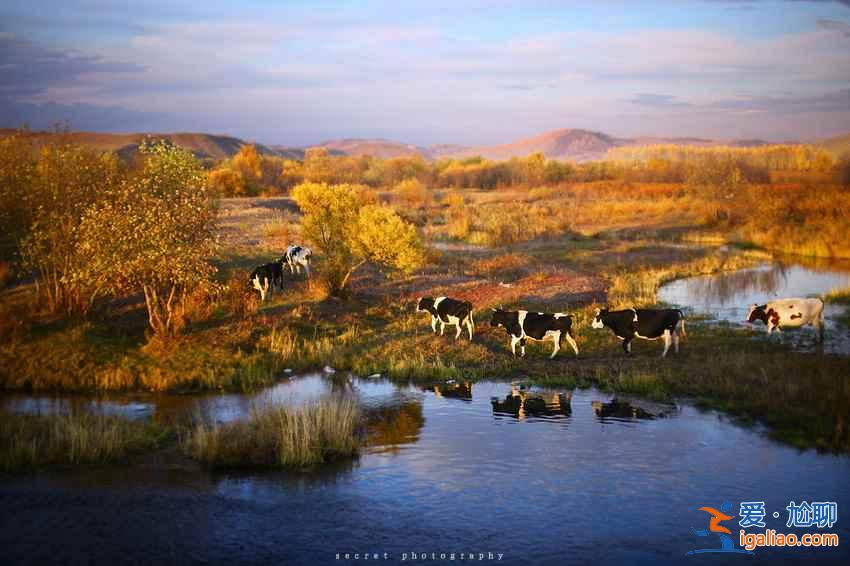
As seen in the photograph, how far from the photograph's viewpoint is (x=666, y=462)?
43.5 feet

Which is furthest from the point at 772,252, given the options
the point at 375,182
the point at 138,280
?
Result: the point at 375,182

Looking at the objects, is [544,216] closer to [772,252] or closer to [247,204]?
[772,252]

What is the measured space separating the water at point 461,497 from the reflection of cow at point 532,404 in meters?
0.33

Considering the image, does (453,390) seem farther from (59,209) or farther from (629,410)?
(59,209)

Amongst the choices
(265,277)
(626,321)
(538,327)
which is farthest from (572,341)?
(265,277)

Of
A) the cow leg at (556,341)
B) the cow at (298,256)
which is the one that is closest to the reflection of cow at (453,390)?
the cow leg at (556,341)

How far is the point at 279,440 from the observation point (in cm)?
1371

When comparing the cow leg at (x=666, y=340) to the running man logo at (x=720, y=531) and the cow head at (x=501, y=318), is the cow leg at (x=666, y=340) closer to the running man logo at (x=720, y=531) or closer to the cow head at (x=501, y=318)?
the cow head at (x=501, y=318)

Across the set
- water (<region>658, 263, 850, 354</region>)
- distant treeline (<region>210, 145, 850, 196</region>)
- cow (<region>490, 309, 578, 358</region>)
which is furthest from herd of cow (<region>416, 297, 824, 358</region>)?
distant treeline (<region>210, 145, 850, 196</region>)

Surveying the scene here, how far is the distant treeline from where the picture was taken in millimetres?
63100

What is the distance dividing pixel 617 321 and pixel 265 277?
1189cm

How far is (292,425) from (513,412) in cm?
503

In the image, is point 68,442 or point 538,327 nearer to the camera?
point 68,442

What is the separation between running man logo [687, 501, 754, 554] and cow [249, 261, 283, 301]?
16798mm
